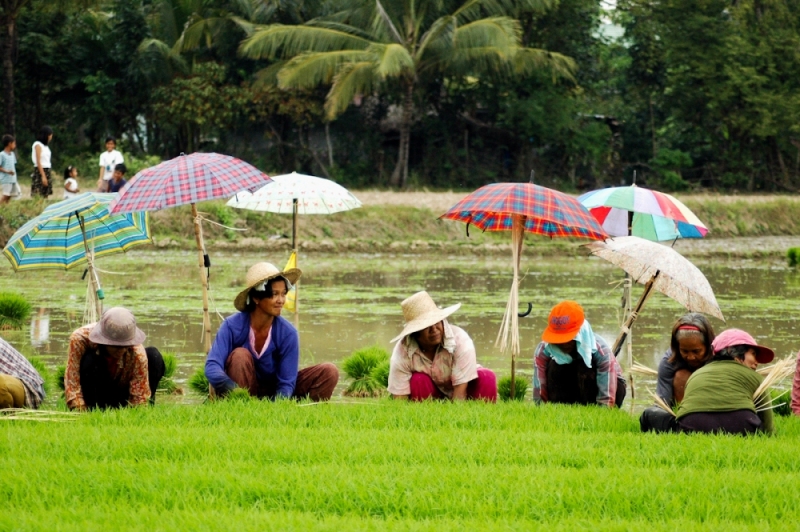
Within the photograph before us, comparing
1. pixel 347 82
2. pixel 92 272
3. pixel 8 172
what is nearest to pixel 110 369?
pixel 92 272

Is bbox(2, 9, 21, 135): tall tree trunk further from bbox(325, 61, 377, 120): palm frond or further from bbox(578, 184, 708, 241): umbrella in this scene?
bbox(578, 184, 708, 241): umbrella

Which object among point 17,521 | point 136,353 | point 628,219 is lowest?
point 17,521

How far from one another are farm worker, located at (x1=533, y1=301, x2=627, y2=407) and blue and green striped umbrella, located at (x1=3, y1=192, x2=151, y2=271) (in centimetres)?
338

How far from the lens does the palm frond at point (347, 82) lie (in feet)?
83.9

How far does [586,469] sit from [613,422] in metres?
1.27

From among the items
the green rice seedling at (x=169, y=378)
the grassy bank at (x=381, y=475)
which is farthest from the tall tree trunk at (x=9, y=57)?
the grassy bank at (x=381, y=475)

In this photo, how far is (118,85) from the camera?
30.2 meters

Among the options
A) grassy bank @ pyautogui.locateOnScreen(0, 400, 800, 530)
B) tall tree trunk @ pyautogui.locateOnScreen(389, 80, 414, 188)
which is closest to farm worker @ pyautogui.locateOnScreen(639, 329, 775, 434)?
grassy bank @ pyautogui.locateOnScreen(0, 400, 800, 530)

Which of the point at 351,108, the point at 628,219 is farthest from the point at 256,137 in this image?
the point at 628,219

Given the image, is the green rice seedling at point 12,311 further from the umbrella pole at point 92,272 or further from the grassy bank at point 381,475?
the grassy bank at point 381,475

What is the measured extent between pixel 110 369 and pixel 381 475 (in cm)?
236

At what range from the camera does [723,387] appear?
583 cm

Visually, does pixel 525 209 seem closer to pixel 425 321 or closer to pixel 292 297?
pixel 425 321

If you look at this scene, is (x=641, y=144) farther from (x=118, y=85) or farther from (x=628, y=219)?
(x=628, y=219)
